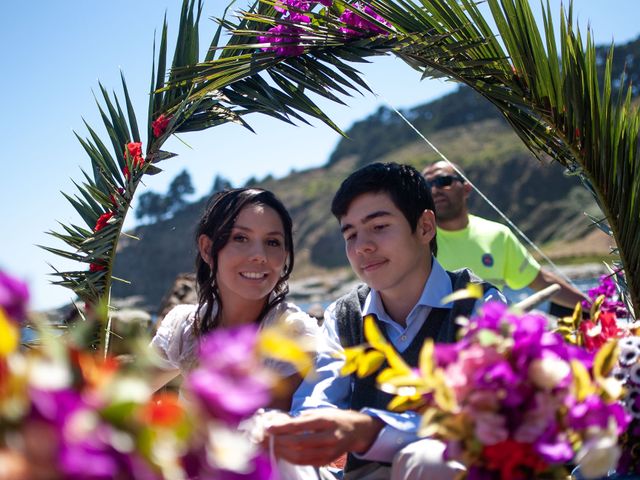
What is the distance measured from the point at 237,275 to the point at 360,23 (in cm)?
119

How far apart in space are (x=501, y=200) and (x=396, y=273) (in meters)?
72.3

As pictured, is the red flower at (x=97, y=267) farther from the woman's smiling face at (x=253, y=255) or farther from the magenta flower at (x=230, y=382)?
the magenta flower at (x=230, y=382)

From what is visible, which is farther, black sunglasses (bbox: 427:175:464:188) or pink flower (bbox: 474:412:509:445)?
black sunglasses (bbox: 427:175:464:188)

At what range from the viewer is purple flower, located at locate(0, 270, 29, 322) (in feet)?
2.52

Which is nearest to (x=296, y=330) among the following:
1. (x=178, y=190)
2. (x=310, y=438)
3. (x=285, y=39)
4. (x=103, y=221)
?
(x=310, y=438)

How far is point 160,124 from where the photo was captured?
3.36 meters

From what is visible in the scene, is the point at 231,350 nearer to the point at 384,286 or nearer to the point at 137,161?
the point at 384,286

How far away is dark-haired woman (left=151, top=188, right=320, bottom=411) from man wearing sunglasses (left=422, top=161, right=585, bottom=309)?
2.07 meters

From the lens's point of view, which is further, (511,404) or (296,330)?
(296,330)

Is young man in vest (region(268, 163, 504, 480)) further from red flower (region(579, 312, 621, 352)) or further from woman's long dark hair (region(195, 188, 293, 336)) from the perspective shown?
red flower (region(579, 312, 621, 352))

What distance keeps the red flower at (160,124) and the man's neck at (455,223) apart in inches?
89.8

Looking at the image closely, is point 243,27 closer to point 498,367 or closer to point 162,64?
point 162,64

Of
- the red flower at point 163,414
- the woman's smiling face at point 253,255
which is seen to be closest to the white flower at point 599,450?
the red flower at point 163,414

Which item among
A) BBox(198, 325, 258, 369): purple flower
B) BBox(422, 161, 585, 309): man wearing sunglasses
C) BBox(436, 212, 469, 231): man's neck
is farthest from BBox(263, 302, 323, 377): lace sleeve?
BBox(436, 212, 469, 231): man's neck
